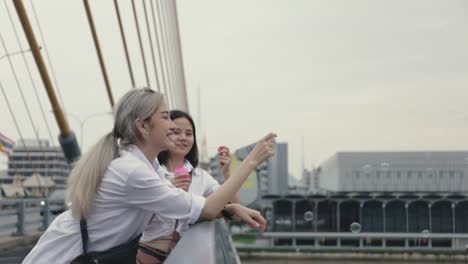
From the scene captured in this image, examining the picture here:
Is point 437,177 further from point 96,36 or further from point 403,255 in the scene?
point 96,36

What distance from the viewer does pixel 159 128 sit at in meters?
2.22

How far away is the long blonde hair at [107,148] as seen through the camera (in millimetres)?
2033

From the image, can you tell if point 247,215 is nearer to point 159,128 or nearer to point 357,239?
point 159,128

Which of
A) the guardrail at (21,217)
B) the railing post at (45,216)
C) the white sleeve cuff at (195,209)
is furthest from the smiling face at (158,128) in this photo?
the railing post at (45,216)

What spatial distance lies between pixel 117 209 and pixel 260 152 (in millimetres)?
483

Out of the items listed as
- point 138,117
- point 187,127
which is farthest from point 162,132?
point 187,127

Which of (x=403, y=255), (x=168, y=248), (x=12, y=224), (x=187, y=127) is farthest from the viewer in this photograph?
(x=403, y=255)

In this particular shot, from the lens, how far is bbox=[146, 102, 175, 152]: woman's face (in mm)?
2211

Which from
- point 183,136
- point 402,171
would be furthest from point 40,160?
point 402,171

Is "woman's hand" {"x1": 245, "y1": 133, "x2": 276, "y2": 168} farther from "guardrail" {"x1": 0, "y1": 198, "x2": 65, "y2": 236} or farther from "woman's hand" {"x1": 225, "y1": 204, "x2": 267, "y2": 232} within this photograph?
"guardrail" {"x1": 0, "y1": 198, "x2": 65, "y2": 236}

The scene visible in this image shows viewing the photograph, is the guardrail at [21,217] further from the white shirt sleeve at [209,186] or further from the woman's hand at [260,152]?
the woman's hand at [260,152]

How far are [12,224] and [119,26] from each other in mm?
4090

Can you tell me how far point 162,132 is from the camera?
7.35 feet

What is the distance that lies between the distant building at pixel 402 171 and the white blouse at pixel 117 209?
102257mm
